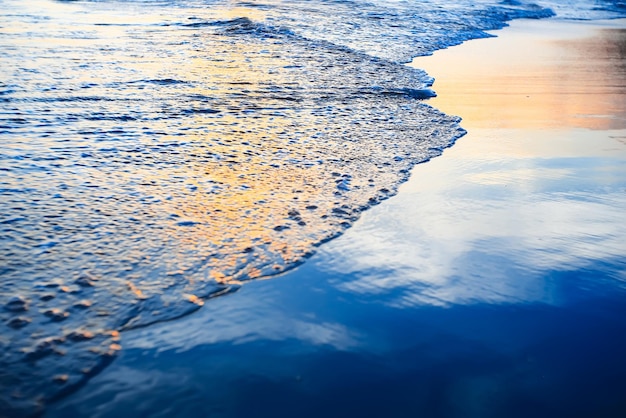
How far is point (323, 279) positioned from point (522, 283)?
722 mm

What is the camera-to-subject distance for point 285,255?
7.20 feet

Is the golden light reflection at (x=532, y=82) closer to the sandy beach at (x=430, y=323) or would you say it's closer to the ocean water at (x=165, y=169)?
the ocean water at (x=165, y=169)

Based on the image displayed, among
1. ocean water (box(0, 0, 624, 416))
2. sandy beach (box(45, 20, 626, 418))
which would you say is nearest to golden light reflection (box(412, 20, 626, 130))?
ocean water (box(0, 0, 624, 416))

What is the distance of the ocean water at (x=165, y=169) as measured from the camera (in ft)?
5.89

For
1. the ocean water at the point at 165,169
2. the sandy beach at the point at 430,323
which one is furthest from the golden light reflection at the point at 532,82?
the sandy beach at the point at 430,323

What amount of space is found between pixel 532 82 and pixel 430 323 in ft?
14.9

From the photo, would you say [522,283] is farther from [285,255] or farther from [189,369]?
[189,369]

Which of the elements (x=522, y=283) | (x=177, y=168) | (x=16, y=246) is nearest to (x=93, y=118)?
(x=177, y=168)

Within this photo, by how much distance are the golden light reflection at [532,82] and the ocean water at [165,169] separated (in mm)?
388

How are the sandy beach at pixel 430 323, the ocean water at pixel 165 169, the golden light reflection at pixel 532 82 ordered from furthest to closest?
the golden light reflection at pixel 532 82 < the ocean water at pixel 165 169 < the sandy beach at pixel 430 323

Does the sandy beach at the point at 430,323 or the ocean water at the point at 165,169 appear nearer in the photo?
the sandy beach at the point at 430,323

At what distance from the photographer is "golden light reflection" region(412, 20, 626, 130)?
437cm

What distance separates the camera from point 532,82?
18.5 ft

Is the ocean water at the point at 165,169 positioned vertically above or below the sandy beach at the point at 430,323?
above
